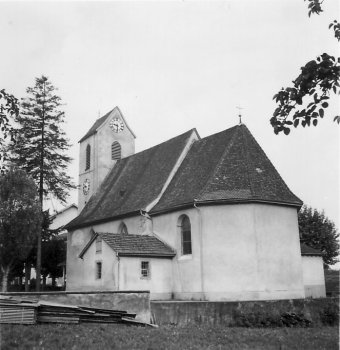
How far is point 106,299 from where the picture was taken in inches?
663

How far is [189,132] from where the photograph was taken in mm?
31906

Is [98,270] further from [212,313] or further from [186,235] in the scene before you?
[212,313]

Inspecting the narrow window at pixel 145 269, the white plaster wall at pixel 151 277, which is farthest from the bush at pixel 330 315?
the narrow window at pixel 145 269

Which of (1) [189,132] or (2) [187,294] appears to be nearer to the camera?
(2) [187,294]

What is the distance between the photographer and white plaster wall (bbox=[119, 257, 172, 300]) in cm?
2350

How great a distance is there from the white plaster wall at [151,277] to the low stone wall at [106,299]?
586 cm

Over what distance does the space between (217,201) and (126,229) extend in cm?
812

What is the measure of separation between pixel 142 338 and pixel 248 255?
39.6 feet

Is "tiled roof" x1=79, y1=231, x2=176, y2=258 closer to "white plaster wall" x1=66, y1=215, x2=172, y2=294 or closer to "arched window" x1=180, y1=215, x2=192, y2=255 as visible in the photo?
"arched window" x1=180, y1=215, x2=192, y2=255

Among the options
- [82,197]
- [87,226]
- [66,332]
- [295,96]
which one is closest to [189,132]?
[87,226]

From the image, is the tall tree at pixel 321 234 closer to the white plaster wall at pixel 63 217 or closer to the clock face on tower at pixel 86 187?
the clock face on tower at pixel 86 187

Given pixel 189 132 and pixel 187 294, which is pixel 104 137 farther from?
pixel 187 294

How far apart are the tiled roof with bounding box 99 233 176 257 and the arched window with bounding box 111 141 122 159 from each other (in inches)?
575

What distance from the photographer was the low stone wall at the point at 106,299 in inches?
632
